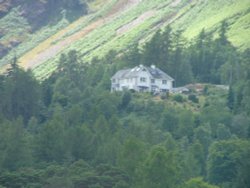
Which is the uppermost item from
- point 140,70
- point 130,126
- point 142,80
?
point 140,70

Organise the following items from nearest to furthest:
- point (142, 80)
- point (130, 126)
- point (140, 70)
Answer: point (130, 126), point (140, 70), point (142, 80)

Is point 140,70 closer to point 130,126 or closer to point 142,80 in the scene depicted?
point 142,80

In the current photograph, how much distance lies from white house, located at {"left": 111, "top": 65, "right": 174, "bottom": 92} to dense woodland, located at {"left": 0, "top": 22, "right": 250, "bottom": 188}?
2345 mm

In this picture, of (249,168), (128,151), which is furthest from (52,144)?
(249,168)

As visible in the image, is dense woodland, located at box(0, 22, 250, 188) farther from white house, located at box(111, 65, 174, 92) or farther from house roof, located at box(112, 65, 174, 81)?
house roof, located at box(112, 65, 174, 81)

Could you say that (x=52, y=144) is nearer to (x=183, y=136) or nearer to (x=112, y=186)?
(x=112, y=186)

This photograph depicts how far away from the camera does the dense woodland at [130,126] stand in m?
88.2

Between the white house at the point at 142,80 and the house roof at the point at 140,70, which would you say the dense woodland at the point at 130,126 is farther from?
the house roof at the point at 140,70

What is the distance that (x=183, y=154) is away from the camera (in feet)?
342

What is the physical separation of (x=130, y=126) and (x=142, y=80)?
126 ft

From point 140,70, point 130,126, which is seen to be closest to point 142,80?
point 140,70

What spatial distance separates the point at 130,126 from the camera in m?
112

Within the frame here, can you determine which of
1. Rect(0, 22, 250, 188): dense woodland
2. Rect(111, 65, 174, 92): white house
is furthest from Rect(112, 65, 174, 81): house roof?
Rect(0, 22, 250, 188): dense woodland

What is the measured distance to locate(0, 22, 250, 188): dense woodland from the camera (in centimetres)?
8825
